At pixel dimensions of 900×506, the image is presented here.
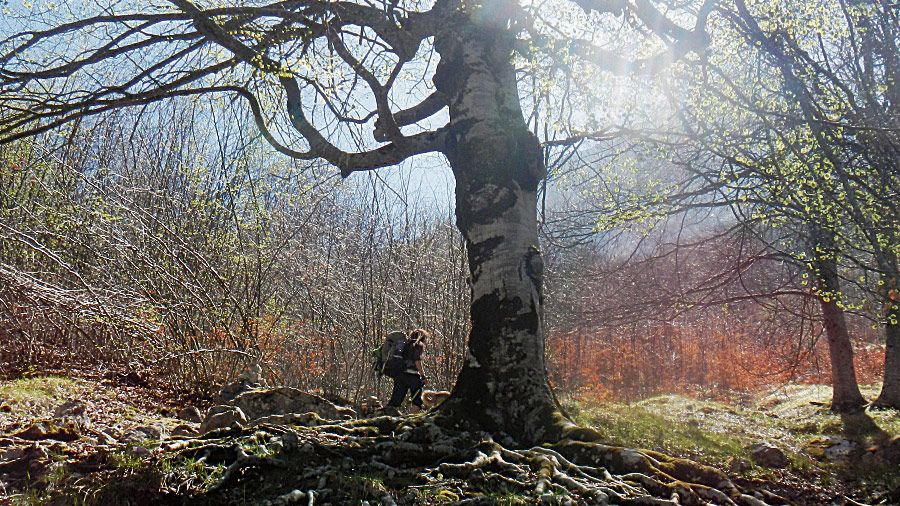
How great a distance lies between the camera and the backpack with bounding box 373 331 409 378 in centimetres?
743

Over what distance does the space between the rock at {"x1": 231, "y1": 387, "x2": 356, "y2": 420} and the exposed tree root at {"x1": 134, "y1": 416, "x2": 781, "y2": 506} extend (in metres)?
1.61

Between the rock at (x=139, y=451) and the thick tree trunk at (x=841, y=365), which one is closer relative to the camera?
the rock at (x=139, y=451)

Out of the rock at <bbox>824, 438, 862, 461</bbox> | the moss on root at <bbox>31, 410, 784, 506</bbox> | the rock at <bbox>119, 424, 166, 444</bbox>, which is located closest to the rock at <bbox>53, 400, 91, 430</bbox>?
the rock at <bbox>119, 424, 166, 444</bbox>

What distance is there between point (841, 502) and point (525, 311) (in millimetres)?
2931

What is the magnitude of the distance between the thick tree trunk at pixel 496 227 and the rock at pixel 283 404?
173 centimetres

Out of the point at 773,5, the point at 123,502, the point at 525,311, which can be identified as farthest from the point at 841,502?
the point at 123,502

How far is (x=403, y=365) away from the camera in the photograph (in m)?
7.45

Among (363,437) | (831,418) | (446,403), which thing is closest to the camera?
(363,437)

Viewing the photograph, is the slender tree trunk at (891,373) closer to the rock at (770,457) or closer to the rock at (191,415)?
the rock at (770,457)

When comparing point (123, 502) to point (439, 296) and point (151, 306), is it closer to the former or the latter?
point (151, 306)

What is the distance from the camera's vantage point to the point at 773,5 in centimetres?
606

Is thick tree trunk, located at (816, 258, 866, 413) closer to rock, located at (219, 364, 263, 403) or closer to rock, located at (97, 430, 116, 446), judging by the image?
rock, located at (219, 364, 263, 403)

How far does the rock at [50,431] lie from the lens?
4.23 metres

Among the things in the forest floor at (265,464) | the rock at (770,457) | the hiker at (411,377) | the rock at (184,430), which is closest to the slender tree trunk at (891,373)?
the forest floor at (265,464)
